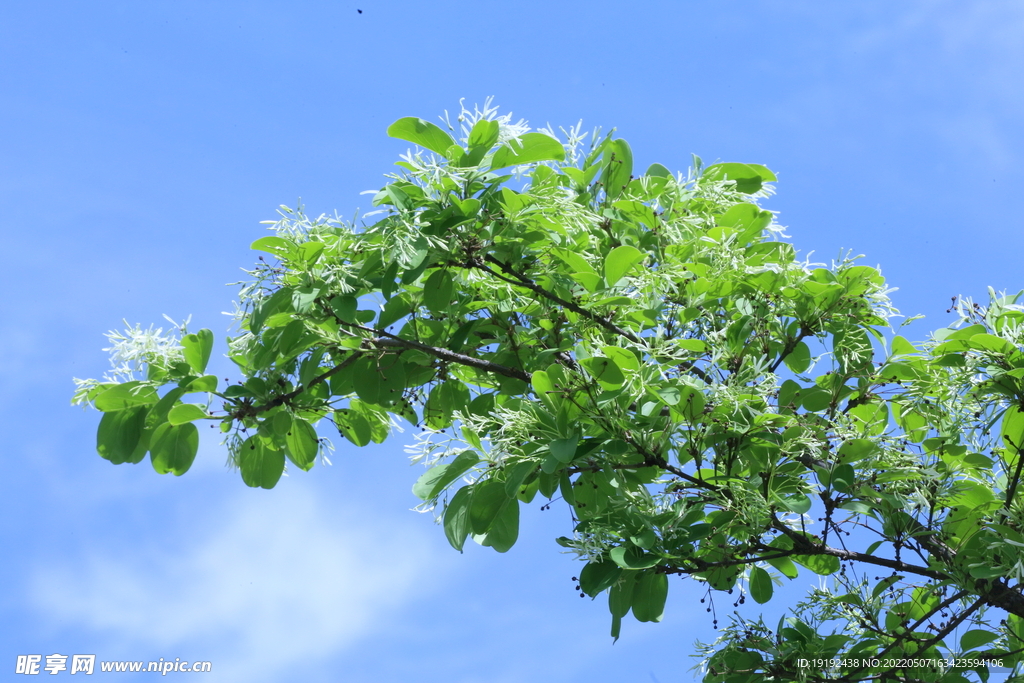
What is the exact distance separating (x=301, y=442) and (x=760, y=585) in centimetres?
169

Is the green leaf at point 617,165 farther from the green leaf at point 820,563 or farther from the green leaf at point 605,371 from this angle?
the green leaf at point 820,563

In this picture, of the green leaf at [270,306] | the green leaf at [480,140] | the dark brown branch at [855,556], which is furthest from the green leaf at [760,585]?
the green leaf at [270,306]

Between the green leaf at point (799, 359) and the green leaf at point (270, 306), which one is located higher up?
the green leaf at point (270, 306)

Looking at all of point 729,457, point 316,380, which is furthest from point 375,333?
point 729,457

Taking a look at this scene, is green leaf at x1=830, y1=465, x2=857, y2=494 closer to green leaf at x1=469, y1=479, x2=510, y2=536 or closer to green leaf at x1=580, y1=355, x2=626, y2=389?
green leaf at x1=580, y1=355, x2=626, y2=389

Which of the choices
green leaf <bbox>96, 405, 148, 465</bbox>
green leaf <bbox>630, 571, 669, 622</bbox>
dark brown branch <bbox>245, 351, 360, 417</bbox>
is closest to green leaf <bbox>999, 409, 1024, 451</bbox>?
green leaf <bbox>630, 571, 669, 622</bbox>

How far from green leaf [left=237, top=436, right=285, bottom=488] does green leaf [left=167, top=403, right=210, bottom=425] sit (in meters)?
0.39

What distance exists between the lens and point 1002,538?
2.45m

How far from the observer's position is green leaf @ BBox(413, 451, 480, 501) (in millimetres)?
2391

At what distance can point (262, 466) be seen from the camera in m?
2.91

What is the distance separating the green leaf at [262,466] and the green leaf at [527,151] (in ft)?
4.15

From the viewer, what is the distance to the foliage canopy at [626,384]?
2311 millimetres

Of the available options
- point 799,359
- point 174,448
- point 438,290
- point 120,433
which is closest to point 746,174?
point 799,359

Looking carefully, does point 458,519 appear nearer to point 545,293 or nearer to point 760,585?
point 545,293
